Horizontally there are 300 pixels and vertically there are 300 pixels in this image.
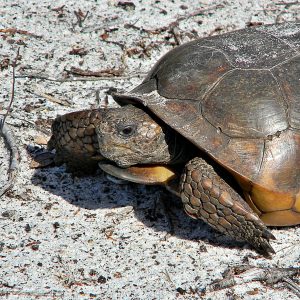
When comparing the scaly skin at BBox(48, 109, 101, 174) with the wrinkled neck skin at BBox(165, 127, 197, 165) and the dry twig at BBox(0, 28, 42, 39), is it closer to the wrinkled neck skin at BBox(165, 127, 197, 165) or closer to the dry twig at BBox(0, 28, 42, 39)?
the wrinkled neck skin at BBox(165, 127, 197, 165)

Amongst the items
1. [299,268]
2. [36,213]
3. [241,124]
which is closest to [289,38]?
[241,124]

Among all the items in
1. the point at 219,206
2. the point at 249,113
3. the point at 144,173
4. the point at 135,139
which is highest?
the point at 249,113

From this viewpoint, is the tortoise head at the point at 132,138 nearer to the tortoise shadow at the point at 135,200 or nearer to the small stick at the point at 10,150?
the tortoise shadow at the point at 135,200

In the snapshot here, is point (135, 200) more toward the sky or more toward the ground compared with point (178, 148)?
more toward the ground

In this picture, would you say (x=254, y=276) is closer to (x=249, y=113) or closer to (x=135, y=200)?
(x=249, y=113)

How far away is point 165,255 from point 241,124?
35.4 inches

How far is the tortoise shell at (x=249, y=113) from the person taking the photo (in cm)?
385

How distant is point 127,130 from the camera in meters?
4.05

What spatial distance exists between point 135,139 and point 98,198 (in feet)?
2.23

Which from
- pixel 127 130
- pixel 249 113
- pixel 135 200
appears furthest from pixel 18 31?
pixel 249 113

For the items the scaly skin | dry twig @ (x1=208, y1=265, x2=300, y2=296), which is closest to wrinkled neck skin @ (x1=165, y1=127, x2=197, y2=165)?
the scaly skin

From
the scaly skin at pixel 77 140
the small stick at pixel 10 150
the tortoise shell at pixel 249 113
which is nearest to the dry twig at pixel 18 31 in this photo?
the small stick at pixel 10 150

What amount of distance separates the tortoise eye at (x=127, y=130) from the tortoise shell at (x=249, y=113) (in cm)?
17

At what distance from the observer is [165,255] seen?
4.04 metres
